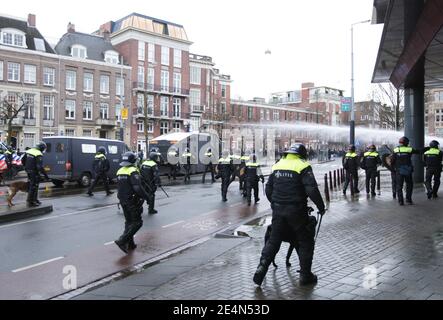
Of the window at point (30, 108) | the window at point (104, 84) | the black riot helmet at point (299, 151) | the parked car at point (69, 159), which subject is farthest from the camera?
the window at point (104, 84)

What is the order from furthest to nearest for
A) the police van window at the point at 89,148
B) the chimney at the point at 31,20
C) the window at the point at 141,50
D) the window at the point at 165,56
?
the window at the point at 165,56
the window at the point at 141,50
the chimney at the point at 31,20
the police van window at the point at 89,148

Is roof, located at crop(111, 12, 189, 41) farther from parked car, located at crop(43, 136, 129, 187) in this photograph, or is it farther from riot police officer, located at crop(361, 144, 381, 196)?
riot police officer, located at crop(361, 144, 381, 196)

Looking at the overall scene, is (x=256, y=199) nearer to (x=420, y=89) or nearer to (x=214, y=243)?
(x=214, y=243)

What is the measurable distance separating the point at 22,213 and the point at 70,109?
41.3 m

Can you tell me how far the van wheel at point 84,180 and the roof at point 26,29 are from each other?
107ft

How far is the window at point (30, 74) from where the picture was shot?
151 ft

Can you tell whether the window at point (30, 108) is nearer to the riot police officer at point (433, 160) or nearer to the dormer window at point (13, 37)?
the dormer window at point (13, 37)

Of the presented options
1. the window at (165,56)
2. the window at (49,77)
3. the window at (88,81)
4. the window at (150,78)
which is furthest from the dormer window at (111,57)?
the window at (49,77)

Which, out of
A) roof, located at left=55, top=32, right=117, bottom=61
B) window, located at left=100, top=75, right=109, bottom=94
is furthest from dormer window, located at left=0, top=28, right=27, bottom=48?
window, located at left=100, top=75, right=109, bottom=94

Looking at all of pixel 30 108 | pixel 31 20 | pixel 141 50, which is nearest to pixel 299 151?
pixel 30 108

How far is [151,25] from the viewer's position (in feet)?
196

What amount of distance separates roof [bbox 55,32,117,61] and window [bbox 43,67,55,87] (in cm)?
319

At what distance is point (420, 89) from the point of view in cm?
1828

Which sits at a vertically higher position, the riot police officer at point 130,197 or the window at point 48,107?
the window at point 48,107
